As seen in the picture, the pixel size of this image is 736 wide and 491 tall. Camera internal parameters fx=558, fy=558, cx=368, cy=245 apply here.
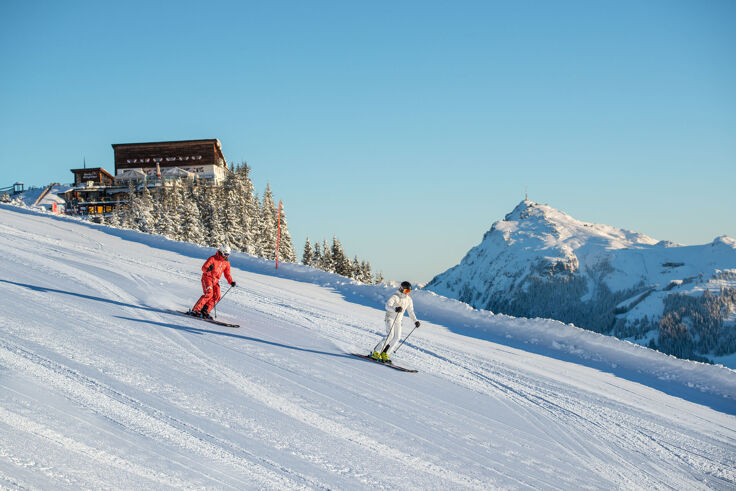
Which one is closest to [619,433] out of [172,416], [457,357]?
[457,357]

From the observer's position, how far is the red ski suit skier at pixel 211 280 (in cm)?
1283

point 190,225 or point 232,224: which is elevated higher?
point 232,224

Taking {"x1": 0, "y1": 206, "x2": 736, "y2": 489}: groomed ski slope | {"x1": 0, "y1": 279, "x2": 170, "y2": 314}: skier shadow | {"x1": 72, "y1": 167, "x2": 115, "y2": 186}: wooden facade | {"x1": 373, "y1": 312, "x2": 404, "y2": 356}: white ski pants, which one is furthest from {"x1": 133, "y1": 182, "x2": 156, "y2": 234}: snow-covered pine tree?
{"x1": 373, "y1": 312, "x2": 404, "y2": 356}: white ski pants

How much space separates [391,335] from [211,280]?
4.57 meters

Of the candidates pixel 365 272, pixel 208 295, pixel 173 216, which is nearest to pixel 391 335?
pixel 208 295

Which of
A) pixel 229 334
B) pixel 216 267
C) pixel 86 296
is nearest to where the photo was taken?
pixel 229 334

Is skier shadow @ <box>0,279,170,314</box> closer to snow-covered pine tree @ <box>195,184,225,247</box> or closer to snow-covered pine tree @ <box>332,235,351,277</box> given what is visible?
snow-covered pine tree @ <box>195,184,225,247</box>

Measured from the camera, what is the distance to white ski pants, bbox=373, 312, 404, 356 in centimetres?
1112

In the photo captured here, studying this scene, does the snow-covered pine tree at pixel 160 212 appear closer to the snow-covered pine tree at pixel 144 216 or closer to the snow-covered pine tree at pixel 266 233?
the snow-covered pine tree at pixel 144 216

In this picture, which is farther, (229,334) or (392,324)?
Result: (229,334)

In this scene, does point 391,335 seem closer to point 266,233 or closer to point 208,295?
point 208,295

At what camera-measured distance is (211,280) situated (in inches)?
510

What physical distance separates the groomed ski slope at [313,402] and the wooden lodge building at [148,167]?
72.0 m

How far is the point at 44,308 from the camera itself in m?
11.4
